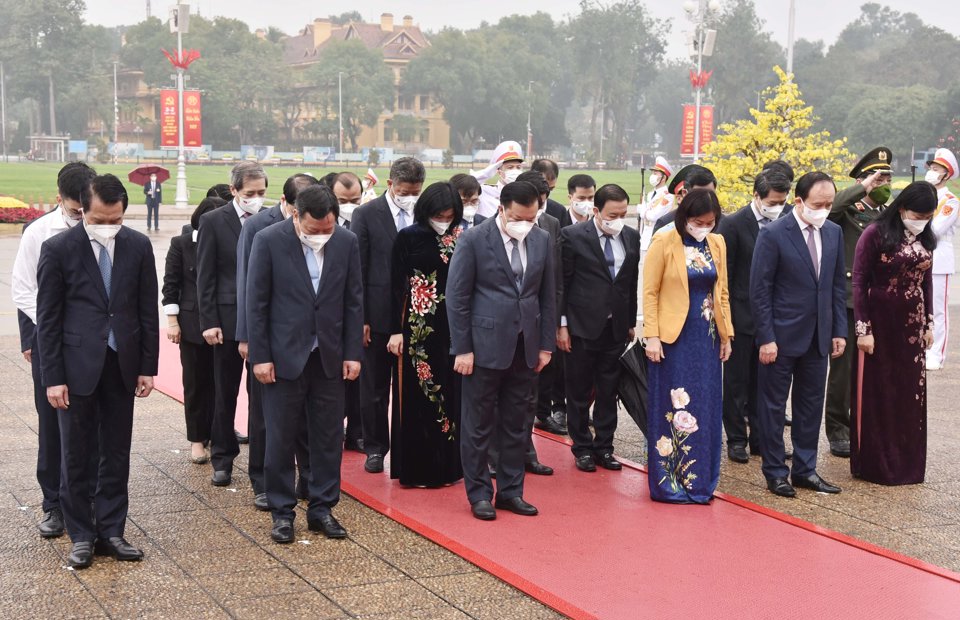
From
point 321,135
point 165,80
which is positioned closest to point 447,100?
point 321,135

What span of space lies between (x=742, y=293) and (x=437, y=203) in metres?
2.23

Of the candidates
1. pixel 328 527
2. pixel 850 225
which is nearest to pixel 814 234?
pixel 850 225

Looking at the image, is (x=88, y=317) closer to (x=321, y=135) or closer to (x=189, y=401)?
(x=189, y=401)

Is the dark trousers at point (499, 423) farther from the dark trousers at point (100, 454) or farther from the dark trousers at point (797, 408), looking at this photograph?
the dark trousers at point (100, 454)

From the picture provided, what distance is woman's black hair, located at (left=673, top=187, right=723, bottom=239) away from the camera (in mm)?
6039

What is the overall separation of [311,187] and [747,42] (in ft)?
295

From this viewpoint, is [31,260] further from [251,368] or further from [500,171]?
[500,171]

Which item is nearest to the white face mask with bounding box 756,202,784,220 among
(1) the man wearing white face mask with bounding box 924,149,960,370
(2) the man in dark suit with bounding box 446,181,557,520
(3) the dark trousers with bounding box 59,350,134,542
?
(2) the man in dark suit with bounding box 446,181,557,520

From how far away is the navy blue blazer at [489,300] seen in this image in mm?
5816

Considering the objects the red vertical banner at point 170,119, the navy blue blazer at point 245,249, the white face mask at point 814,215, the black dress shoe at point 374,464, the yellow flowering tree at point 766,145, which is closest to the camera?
the navy blue blazer at point 245,249

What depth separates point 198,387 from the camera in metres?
6.89

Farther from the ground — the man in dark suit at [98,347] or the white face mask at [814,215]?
the white face mask at [814,215]

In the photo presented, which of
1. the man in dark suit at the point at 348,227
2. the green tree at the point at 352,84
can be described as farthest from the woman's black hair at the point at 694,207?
the green tree at the point at 352,84

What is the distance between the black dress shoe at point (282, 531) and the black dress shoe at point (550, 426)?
2.89 metres
